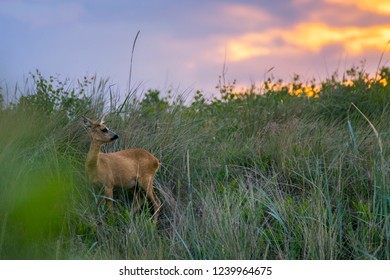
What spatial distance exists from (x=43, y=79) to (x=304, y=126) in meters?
3.89

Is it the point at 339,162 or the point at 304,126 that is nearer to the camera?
the point at 339,162

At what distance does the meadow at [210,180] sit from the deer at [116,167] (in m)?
0.17

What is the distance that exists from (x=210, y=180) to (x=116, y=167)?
1099mm

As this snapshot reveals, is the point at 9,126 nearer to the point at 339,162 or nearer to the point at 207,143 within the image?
the point at 207,143

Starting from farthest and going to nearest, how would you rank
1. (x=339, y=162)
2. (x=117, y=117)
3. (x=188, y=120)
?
(x=188, y=120), (x=117, y=117), (x=339, y=162)

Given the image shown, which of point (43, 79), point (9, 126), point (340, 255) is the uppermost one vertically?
point (43, 79)

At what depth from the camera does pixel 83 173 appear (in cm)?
694

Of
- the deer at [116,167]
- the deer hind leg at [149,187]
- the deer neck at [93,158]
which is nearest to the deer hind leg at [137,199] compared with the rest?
the deer at [116,167]

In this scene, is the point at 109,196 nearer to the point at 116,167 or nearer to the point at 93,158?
the point at 116,167

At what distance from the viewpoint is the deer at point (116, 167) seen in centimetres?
655

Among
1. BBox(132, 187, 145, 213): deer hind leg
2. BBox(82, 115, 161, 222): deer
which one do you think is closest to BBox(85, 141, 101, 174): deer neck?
BBox(82, 115, 161, 222): deer

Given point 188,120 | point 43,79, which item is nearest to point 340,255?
point 188,120

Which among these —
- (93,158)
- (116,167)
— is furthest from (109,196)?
(93,158)

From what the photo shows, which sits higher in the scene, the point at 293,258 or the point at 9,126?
the point at 9,126
